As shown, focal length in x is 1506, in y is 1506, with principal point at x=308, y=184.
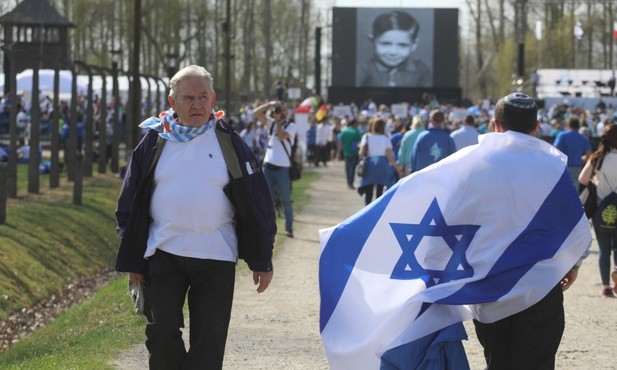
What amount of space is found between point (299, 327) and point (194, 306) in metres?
4.51

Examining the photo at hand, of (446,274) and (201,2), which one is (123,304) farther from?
(201,2)

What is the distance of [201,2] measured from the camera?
74.4 meters

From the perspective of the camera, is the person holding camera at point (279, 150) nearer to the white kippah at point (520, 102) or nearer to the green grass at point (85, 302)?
the green grass at point (85, 302)

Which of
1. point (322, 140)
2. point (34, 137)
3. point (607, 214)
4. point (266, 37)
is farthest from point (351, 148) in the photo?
point (266, 37)

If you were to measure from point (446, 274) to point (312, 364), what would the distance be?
3112 mm

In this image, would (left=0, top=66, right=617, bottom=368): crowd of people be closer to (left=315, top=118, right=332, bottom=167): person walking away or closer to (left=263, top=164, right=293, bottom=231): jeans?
(left=263, top=164, right=293, bottom=231): jeans

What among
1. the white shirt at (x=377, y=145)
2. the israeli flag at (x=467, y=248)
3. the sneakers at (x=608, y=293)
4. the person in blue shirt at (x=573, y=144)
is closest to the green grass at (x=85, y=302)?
the white shirt at (x=377, y=145)

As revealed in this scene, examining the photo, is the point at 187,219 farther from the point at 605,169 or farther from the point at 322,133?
the point at 322,133

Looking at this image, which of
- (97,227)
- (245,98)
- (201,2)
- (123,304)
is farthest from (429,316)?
(201,2)

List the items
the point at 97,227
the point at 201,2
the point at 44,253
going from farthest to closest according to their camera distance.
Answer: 1. the point at 201,2
2. the point at 97,227
3. the point at 44,253

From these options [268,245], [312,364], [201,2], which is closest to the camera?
[268,245]

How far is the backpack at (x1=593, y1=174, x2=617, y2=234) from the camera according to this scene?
1339cm

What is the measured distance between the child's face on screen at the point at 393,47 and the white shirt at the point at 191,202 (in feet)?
242

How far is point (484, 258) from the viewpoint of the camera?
6.60 metres
